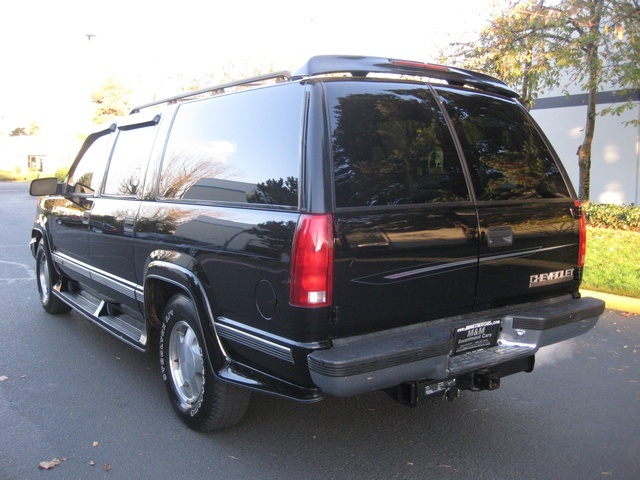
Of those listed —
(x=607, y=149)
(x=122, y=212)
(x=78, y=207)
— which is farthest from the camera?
(x=607, y=149)

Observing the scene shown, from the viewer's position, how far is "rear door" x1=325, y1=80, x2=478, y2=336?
9.69 feet

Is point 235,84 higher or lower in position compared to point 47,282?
higher

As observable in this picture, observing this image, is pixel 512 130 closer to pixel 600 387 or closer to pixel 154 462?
pixel 600 387

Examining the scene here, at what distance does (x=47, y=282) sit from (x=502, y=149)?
5001 millimetres

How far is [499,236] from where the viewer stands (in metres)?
3.45

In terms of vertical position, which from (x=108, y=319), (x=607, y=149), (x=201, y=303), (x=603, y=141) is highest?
(x=603, y=141)

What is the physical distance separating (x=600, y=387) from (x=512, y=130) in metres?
2.16

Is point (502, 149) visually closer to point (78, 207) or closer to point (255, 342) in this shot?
→ point (255, 342)

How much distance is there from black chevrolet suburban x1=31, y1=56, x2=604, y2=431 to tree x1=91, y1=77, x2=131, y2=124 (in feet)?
129

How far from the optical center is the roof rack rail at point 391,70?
10.4 ft

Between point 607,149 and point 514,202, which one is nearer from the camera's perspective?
point 514,202

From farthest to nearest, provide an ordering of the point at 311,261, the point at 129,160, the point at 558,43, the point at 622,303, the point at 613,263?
1. the point at 558,43
2. the point at 613,263
3. the point at 622,303
4. the point at 129,160
5. the point at 311,261

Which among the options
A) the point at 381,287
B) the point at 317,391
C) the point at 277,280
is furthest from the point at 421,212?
the point at 317,391

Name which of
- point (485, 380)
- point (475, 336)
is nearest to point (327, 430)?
point (485, 380)
